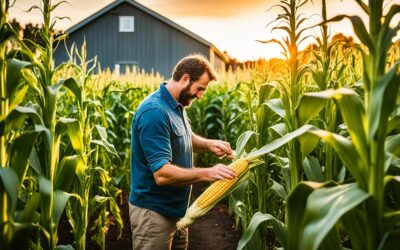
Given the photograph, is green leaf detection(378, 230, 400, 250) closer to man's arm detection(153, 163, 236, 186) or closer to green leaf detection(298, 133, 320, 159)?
green leaf detection(298, 133, 320, 159)

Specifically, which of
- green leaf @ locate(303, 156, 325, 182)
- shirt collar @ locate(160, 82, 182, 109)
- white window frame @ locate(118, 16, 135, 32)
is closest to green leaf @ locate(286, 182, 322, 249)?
green leaf @ locate(303, 156, 325, 182)

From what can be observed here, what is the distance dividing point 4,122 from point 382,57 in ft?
5.68

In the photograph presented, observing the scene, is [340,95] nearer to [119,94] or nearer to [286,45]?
[286,45]

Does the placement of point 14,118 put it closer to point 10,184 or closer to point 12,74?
point 12,74

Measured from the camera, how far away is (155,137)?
327 centimetres

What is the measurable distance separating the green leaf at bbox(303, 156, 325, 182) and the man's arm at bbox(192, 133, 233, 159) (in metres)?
1.13

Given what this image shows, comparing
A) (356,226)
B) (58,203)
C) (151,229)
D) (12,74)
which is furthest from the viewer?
(151,229)

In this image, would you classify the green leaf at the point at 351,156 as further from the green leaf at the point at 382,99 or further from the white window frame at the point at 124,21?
the white window frame at the point at 124,21

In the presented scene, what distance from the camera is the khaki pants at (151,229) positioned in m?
3.45

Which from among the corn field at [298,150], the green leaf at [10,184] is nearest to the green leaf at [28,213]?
the corn field at [298,150]

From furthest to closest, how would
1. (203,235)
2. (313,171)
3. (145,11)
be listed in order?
(145,11) → (203,235) → (313,171)

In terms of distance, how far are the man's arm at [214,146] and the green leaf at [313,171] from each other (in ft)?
3.72

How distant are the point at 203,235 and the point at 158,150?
10.3 feet

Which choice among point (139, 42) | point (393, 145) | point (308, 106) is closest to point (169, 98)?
point (308, 106)
